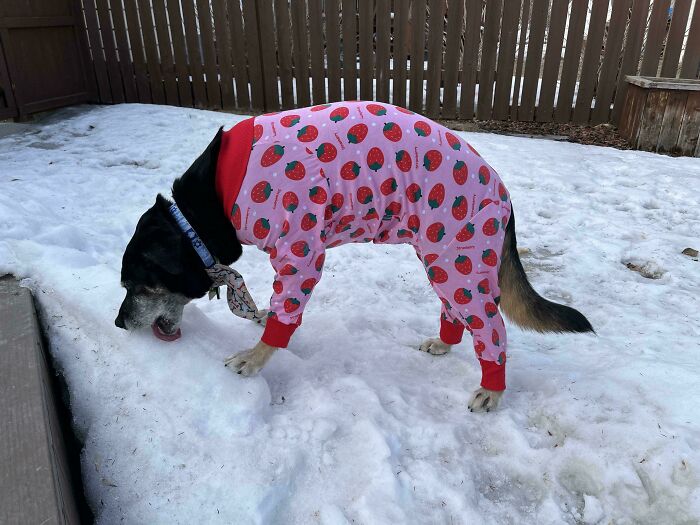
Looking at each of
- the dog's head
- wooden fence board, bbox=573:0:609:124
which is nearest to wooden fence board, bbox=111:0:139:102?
wooden fence board, bbox=573:0:609:124

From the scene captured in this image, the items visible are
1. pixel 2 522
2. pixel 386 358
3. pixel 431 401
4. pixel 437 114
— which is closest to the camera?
pixel 2 522

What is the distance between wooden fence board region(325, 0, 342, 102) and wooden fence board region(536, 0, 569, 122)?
293 centimetres

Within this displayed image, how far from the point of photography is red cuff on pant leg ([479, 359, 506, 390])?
235 centimetres

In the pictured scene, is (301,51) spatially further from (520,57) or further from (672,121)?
(672,121)

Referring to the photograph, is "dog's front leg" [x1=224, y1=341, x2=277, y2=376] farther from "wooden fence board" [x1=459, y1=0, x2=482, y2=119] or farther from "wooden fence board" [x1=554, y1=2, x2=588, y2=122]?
"wooden fence board" [x1=554, y1=2, x2=588, y2=122]

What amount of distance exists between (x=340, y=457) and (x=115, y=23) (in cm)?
829

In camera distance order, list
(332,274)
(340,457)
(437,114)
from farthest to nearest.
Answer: (437,114) → (332,274) → (340,457)

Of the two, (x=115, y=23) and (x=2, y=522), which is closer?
(x=2, y=522)

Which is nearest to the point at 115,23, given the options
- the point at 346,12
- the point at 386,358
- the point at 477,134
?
the point at 346,12

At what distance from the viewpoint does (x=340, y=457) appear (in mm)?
2041

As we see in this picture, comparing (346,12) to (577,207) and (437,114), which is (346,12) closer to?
(437,114)

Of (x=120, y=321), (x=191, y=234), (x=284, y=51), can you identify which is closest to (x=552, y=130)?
(x=284, y=51)

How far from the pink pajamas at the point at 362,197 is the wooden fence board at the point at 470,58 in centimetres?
580

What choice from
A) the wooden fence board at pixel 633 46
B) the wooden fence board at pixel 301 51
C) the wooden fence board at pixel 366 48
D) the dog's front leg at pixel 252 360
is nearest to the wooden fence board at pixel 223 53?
the wooden fence board at pixel 301 51
